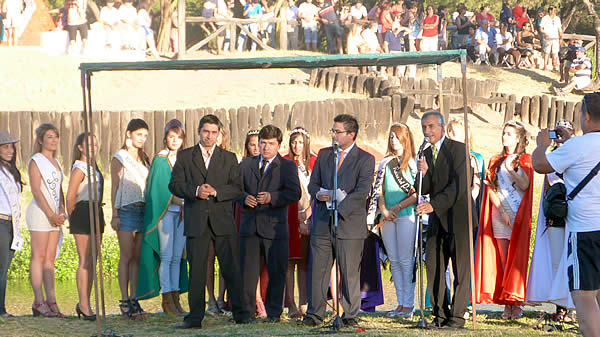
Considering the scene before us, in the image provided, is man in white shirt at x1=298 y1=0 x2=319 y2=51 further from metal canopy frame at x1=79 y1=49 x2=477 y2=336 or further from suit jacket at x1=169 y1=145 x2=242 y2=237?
metal canopy frame at x1=79 y1=49 x2=477 y2=336

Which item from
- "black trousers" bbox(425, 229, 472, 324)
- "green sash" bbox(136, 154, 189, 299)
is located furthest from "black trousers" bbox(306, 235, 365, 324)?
"green sash" bbox(136, 154, 189, 299)

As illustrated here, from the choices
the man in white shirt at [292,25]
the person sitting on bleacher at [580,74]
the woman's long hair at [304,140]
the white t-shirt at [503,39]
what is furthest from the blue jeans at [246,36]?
the woman's long hair at [304,140]

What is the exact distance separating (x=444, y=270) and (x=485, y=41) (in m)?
26.1

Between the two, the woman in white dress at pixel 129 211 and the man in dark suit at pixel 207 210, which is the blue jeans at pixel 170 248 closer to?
the woman in white dress at pixel 129 211

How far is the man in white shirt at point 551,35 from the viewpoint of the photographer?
32.5m

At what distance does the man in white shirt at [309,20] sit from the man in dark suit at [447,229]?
2642cm

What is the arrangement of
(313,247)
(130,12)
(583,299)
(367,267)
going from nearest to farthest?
→ (583,299) → (313,247) → (367,267) → (130,12)

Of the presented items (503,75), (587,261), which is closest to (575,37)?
(503,75)

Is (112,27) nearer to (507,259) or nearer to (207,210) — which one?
(207,210)

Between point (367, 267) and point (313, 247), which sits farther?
point (367, 267)

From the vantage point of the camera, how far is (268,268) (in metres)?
8.73

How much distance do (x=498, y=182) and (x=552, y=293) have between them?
1.30 m

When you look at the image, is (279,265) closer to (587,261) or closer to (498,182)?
(498,182)

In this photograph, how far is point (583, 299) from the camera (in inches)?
244
